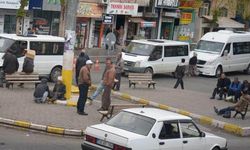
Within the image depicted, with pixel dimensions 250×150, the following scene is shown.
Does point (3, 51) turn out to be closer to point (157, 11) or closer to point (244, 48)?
point (244, 48)

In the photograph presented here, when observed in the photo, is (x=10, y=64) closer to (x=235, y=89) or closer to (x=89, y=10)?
(x=235, y=89)

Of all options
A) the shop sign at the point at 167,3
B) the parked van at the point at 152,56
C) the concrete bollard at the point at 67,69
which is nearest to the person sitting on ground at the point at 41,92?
the concrete bollard at the point at 67,69

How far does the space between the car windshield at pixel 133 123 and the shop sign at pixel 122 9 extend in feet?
110

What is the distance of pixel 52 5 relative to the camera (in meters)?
42.6

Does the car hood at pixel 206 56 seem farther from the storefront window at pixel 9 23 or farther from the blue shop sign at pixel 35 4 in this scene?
the storefront window at pixel 9 23

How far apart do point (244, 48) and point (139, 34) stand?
12.4m

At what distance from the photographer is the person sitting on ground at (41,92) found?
20562mm

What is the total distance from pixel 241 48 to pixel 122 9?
36.4ft

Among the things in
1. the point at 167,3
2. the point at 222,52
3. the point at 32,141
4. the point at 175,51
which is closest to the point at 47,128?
the point at 32,141

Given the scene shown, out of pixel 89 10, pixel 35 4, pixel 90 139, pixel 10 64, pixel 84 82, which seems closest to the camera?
pixel 90 139

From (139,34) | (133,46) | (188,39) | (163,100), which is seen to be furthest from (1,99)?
(188,39)

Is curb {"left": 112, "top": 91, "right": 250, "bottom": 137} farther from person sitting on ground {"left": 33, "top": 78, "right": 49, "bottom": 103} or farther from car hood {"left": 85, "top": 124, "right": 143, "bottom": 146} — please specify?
car hood {"left": 85, "top": 124, "right": 143, "bottom": 146}

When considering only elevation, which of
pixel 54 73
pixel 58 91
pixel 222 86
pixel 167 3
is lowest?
pixel 222 86

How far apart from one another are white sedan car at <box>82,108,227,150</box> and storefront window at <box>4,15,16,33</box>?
28.1 metres
